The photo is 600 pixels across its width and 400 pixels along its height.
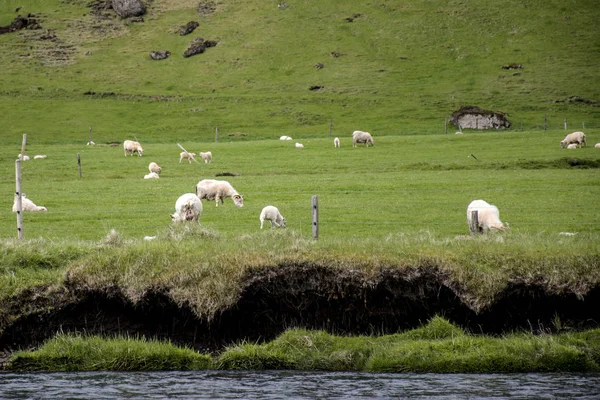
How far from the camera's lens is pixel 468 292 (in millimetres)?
13938

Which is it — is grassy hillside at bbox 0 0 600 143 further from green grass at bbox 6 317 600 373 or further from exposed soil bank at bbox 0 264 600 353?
green grass at bbox 6 317 600 373

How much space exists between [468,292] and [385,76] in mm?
90944

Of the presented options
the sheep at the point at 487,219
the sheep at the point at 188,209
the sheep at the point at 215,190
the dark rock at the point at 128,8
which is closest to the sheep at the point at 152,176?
the sheep at the point at 215,190

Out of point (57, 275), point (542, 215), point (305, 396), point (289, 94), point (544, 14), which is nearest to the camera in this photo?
point (305, 396)

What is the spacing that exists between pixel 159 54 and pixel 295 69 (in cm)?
2350

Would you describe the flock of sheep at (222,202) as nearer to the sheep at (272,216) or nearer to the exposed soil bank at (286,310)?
the sheep at (272,216)

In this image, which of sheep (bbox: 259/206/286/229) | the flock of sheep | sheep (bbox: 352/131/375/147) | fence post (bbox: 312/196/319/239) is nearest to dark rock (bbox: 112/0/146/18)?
sheep (bbox: 352/131/375/147)

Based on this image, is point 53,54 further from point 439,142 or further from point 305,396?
point 305,396

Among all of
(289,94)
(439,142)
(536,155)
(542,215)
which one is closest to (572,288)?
(542,215)

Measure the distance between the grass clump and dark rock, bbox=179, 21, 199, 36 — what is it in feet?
381

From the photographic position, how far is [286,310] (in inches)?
568

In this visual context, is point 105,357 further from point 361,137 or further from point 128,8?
point 128,8

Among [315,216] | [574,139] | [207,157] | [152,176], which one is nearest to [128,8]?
[207,157]

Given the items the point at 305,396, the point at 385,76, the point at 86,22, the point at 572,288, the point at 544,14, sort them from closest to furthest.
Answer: the point at 305,396 < the point at 572,288 < the point at 385,76 < the point at 544,14 < the point at 86,22
